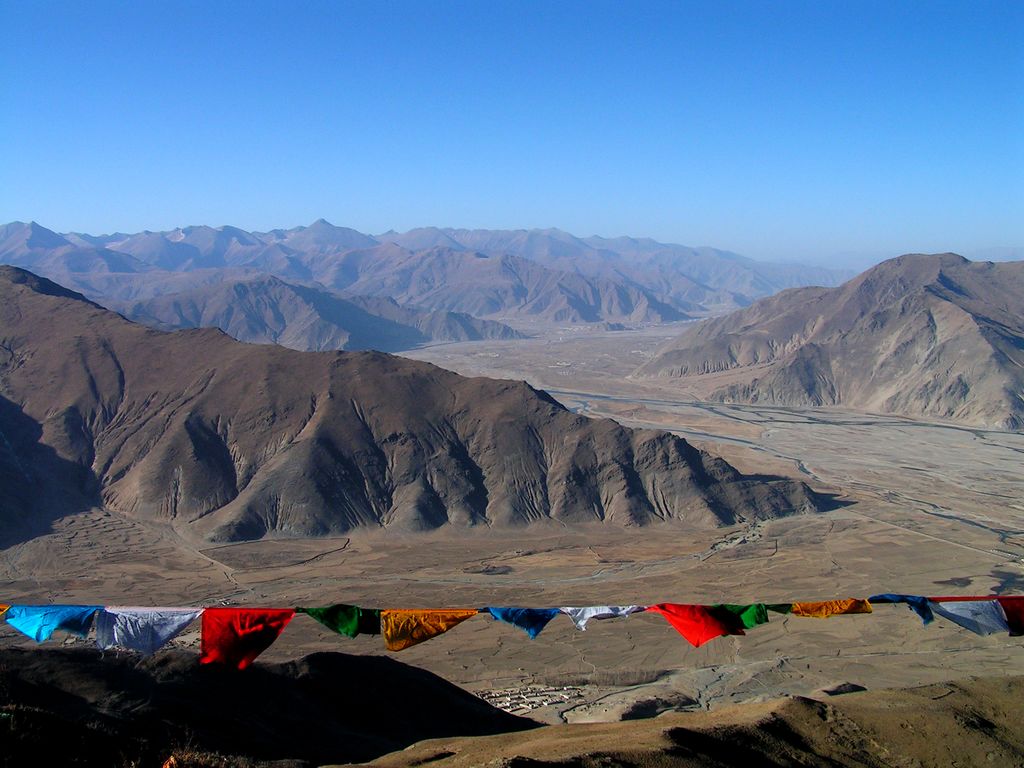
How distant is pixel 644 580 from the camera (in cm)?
Result: 4469

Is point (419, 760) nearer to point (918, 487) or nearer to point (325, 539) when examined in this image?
point (325, 539)

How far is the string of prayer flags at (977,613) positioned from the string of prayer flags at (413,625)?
9204 mm

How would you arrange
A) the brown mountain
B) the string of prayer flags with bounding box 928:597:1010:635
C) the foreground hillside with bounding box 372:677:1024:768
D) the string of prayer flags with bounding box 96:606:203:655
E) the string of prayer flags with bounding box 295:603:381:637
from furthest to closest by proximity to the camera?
the brown mountain
the foreground hillside with bounding box 372:677:1024:768
the string of prayer flags with bounding box 928:597:1010:635
the string of prayer flags with bounding box 96:606:203:655
the string of prayer flags with bounding box 295:603:381:637

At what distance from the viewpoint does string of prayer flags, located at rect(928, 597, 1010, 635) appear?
1581cm

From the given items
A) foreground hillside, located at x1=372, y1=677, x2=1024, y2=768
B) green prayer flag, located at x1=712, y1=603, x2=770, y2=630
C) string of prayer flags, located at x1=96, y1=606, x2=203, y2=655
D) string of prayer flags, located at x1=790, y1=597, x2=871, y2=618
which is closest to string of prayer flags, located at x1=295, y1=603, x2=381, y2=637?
string of prayer flags, located at x1=96, y1=606, x2=203, y2=655

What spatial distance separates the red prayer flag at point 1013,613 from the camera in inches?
628

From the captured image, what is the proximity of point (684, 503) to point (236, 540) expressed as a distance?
98.5 feet

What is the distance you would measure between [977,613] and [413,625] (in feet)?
36.2

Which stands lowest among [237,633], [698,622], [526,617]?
[237,633]

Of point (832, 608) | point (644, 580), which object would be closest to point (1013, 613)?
point (832, 608)

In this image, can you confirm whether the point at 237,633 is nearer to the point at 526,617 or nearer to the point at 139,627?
the point at 139,627

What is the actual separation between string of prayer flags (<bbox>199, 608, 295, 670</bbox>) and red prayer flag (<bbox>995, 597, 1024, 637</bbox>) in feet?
45.0

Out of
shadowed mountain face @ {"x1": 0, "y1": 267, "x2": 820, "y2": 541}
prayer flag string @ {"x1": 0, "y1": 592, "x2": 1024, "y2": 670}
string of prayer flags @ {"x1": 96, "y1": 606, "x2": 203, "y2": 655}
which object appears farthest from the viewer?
shadowed mountain face @ {"x1": 0, "y1": 267, "x2": 820, "y2": 541}

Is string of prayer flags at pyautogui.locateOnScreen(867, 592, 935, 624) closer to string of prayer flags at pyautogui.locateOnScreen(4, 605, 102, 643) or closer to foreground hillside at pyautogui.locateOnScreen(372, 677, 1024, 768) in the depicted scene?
foreground hillside at pyautogui.locateOnScreen(372, 677, 1024, 768)
